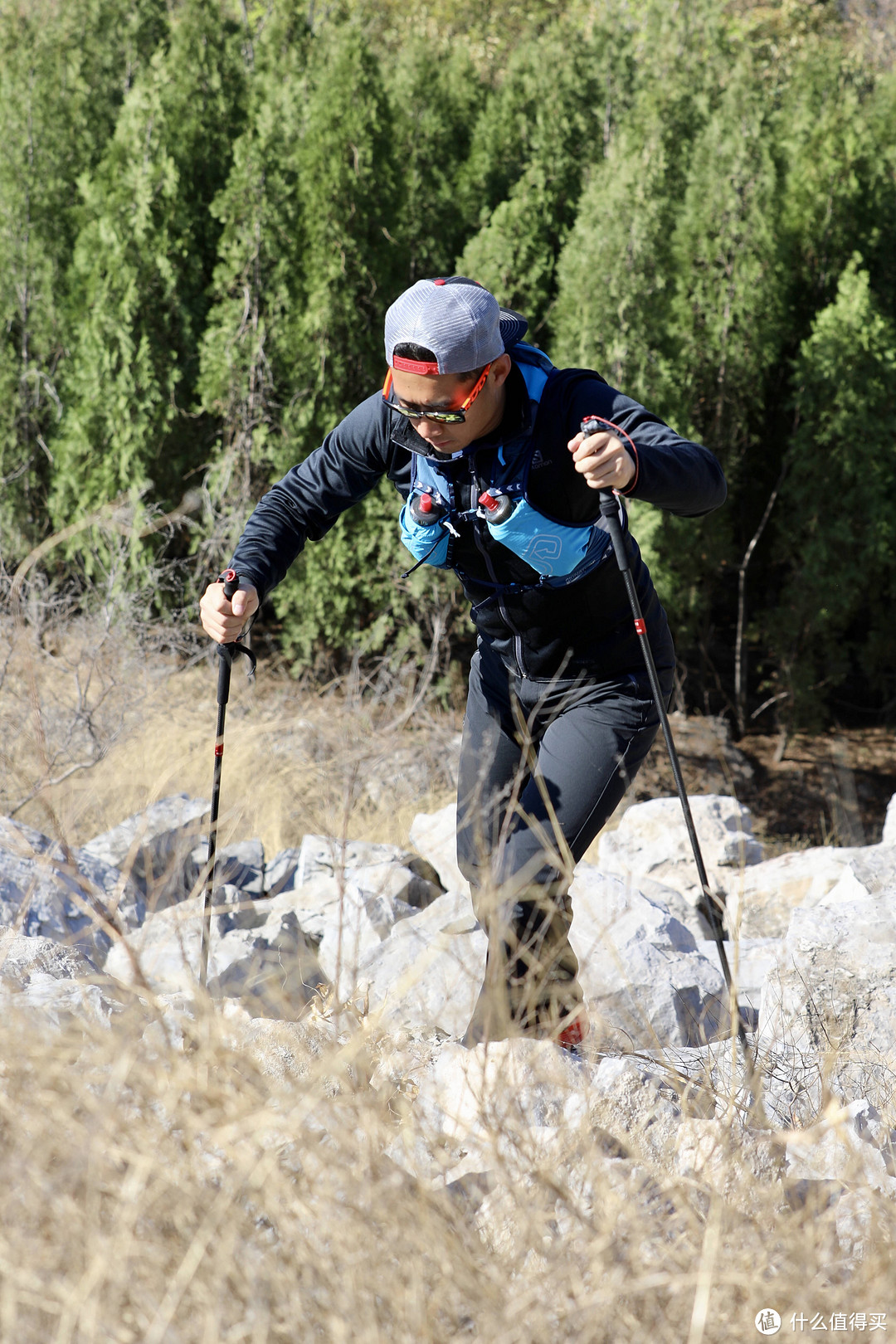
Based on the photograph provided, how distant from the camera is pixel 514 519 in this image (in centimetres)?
254

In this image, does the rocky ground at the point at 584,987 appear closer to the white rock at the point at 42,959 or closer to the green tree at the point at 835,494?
the white rock at the point at 42,959

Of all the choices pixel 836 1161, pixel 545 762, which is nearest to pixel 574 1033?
pixel 545 762

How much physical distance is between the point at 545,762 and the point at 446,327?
113 centimetres

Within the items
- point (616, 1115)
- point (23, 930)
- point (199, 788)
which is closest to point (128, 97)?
point (199, 788)

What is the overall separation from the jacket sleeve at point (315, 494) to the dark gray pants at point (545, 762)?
2.02ft

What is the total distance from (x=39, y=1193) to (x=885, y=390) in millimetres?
7687

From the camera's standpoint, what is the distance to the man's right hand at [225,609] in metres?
2.66

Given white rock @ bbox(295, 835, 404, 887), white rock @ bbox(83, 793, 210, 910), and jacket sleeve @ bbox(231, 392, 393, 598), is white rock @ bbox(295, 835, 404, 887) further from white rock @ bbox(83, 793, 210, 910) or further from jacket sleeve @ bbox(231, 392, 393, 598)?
jacket sleeve @ bbox(231, 392, 393, 598)

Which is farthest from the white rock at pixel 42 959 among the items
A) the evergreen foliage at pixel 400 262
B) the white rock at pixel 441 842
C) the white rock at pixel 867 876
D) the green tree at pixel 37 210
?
the green tree at pixel 37 210

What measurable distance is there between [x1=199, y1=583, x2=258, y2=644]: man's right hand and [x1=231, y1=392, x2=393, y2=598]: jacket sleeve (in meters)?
0.07

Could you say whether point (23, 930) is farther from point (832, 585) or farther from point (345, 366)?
point (832, 585)

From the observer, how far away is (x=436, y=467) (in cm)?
266

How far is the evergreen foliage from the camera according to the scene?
718 centimetres

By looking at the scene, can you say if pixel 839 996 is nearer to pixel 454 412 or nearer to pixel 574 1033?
pixel 574 1033
